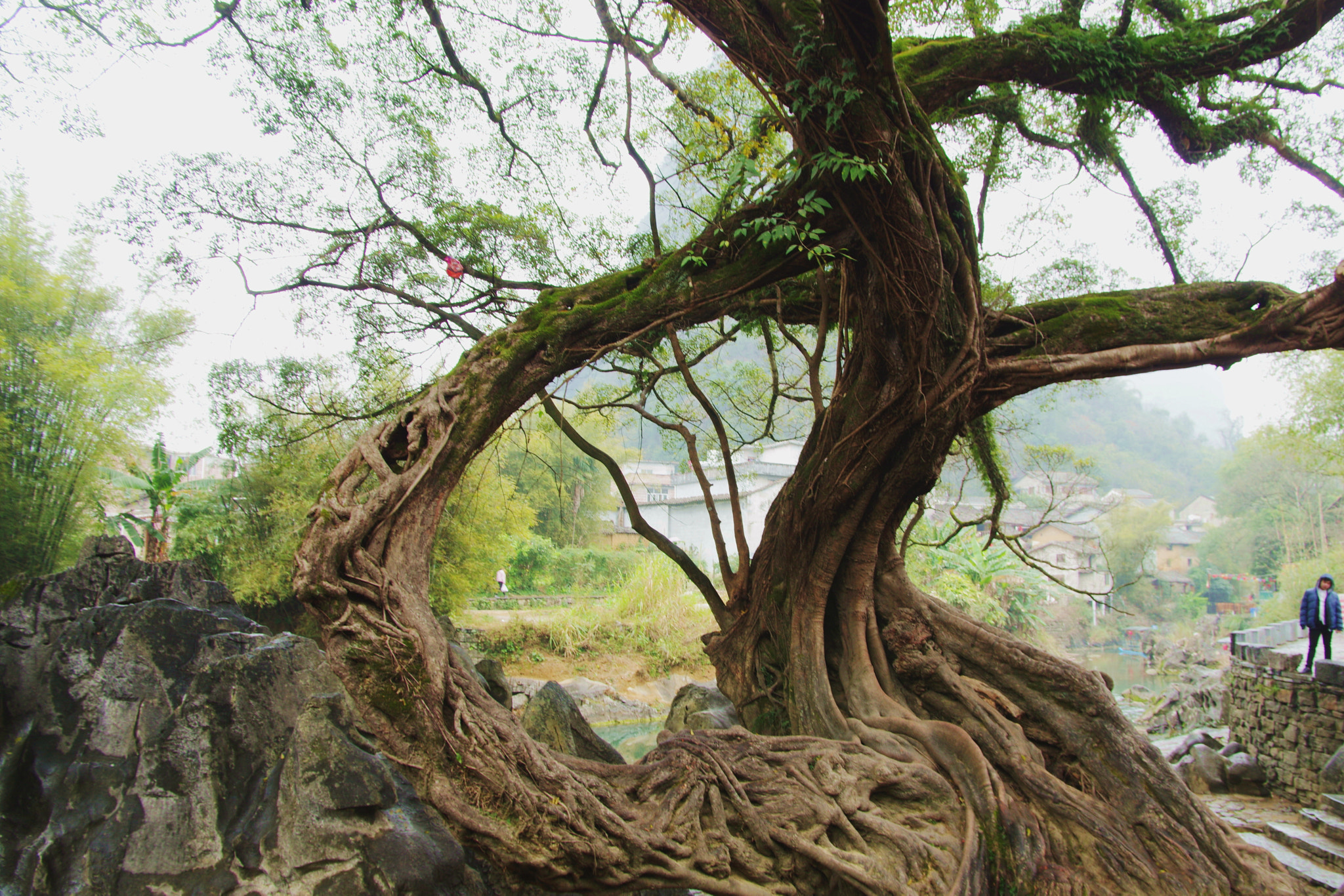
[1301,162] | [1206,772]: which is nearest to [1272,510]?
[1206,772]

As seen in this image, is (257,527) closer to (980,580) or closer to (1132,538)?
(980,580)

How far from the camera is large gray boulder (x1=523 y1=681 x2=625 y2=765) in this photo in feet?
13.0

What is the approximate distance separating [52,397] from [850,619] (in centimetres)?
865

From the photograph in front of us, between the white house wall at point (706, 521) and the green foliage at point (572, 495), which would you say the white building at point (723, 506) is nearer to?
the white house wall at point (706, 521)

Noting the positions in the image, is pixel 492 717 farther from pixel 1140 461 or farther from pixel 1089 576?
pixel 1140 461

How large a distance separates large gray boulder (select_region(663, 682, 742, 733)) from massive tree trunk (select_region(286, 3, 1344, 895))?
36cm

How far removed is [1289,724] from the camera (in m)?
6.87

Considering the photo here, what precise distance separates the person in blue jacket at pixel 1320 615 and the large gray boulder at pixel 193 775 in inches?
331

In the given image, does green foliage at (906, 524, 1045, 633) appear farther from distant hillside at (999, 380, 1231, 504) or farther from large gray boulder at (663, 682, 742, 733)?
distant hillside at (999, 380, 1231, 504)

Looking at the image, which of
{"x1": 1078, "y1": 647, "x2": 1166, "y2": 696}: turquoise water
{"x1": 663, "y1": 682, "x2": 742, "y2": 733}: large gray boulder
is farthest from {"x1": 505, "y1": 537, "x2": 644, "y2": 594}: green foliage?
{"x1": 663, "y1": 682, "x2": 742, "y2": 733}: large gray boulder

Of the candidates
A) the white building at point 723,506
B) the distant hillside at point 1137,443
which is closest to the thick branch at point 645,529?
the white building at point 723,506

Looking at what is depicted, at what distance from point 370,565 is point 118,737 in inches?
39.5

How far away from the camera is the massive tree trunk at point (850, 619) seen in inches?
112

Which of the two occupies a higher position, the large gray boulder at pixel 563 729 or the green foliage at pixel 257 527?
the green foliage at pixel 257 527
